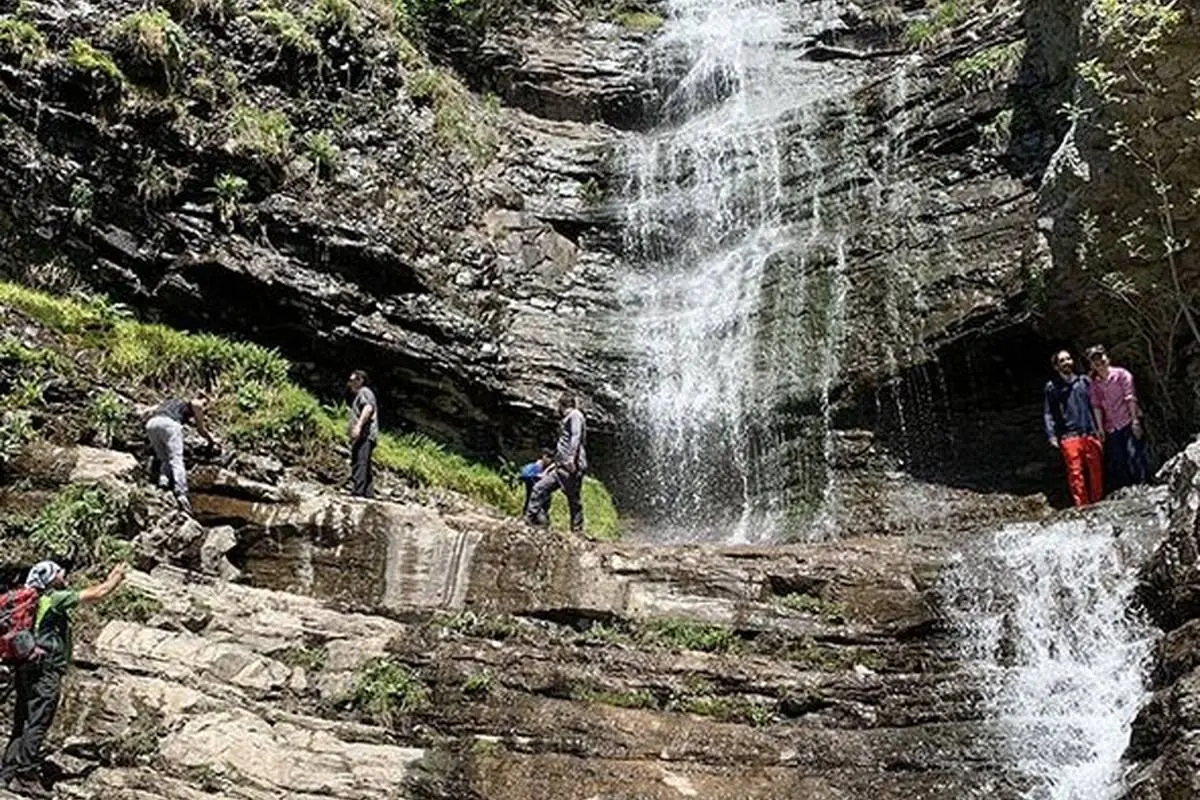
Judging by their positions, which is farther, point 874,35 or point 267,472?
point 874,35

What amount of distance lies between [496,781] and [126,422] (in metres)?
7.46

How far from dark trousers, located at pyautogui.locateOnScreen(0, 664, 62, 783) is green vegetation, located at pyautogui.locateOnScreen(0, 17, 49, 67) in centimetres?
1262

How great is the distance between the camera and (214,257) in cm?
1862

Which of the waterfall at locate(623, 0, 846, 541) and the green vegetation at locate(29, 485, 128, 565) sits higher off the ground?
the waterfall at locate(623, 0, 846, 541)

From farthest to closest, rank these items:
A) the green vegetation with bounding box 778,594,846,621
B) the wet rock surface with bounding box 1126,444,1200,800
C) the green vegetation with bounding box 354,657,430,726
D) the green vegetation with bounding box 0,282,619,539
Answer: the green vegetation with bounding box 0,282,619,539, the green vegetation with bounding box 778,594,846,621, the green vegetation with bounding box 354,657,430,726, the wet rock surface with bounding box 1126,444,1200,800

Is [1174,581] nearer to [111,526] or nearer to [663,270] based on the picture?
[111,526]

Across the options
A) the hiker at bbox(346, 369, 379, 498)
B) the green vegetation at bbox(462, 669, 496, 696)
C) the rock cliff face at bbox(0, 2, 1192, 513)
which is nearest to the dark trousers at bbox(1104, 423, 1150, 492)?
the rock cliff face at bbox(0, 2, 1192, 513)

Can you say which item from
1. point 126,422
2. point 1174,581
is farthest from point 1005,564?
point 126,422

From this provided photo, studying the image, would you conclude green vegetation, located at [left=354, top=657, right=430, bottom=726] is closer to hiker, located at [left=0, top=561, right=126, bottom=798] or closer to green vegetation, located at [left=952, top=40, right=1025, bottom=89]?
hiker, located at [left=0, top=561, right=126, bottom=798]

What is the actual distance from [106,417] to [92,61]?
294 inches

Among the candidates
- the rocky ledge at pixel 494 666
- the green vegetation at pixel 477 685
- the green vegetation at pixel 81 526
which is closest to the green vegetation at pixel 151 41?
the rocky ledge at pixel 494 666

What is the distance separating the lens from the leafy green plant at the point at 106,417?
14281mm

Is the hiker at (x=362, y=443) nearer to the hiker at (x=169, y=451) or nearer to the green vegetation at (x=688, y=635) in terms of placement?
the hiker at (x=169, y=451)

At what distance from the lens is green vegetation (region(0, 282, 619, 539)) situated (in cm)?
1662
